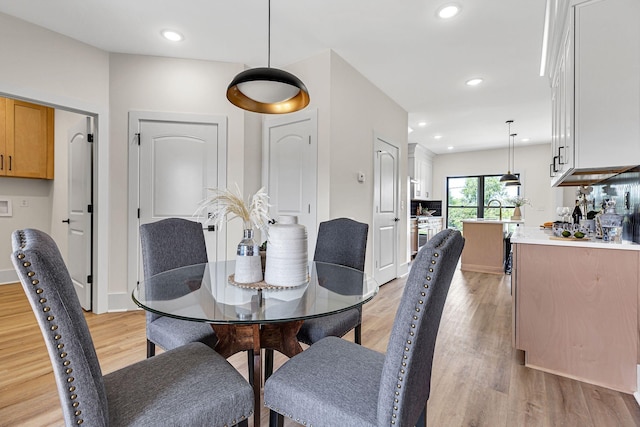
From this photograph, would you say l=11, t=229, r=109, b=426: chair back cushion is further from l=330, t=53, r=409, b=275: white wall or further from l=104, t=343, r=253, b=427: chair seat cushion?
l=330, t=53, r=409, b=275: white wall

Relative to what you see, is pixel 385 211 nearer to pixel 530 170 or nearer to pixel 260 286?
pixel 260 286

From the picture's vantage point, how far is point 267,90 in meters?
1.64

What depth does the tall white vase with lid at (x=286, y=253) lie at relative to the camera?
139 centimetres

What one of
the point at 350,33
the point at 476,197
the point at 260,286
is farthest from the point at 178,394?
the point at 476,197

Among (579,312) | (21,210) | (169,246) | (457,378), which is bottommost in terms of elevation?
(457,378)

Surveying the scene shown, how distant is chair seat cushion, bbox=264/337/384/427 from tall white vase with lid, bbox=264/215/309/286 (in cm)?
36

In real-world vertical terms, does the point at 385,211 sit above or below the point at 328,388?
above

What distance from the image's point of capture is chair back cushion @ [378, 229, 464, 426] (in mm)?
812

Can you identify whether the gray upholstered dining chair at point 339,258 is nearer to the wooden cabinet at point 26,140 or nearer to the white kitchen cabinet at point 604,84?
the white kitchen cabinet at point 604,84

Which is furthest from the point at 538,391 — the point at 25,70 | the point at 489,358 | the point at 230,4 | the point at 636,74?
the point at 25,70

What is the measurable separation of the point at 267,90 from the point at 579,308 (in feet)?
7.44

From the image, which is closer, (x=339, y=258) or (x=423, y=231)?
(x=339, y=258)

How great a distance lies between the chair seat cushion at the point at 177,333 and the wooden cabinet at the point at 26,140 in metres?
4.07

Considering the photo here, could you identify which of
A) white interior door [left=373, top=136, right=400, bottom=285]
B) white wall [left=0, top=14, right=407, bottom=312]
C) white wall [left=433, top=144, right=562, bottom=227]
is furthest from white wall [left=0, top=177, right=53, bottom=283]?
white wall [left=433, top=144, right=562, bottom=227]
